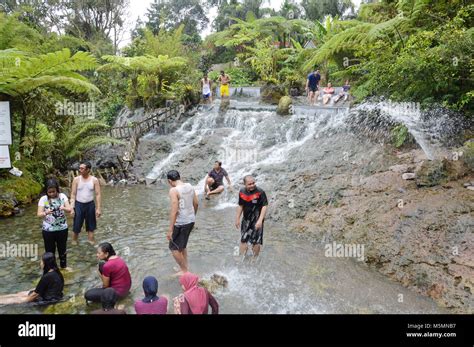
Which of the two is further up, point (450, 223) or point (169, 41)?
point (169, 41)

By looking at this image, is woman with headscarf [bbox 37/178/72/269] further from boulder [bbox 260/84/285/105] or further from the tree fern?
boulder [bbox 260/84/285/105]

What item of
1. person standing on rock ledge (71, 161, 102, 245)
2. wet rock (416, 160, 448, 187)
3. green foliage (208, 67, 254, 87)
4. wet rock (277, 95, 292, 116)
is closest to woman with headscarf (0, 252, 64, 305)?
person standing on rock ledge (71, 161, 102, 245)

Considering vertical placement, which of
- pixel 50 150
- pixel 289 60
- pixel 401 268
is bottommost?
pixel 401 268

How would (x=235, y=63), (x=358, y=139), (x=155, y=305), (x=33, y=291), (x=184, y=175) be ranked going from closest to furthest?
1. (x=155, y=305)
2. (x=33, y=291)
3. (x=358, y=139)
4. (x=184, y=175)
5. (x=235, y=63)

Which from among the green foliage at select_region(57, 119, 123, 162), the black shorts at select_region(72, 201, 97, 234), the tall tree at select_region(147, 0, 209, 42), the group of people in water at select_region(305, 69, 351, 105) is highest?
the tall tree at select_region(147, 0, 209, 42)

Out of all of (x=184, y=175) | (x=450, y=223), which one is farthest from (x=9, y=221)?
(x=450, y=223)

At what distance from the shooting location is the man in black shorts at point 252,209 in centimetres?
588

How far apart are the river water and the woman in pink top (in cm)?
19

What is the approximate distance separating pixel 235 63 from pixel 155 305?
25.2m

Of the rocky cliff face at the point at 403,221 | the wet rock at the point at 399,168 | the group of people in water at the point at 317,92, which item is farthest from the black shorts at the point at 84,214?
the group of people in water at the point at 317,92

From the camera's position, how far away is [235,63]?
2731cm

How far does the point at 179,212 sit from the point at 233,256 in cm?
177

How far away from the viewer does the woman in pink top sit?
4730mm
